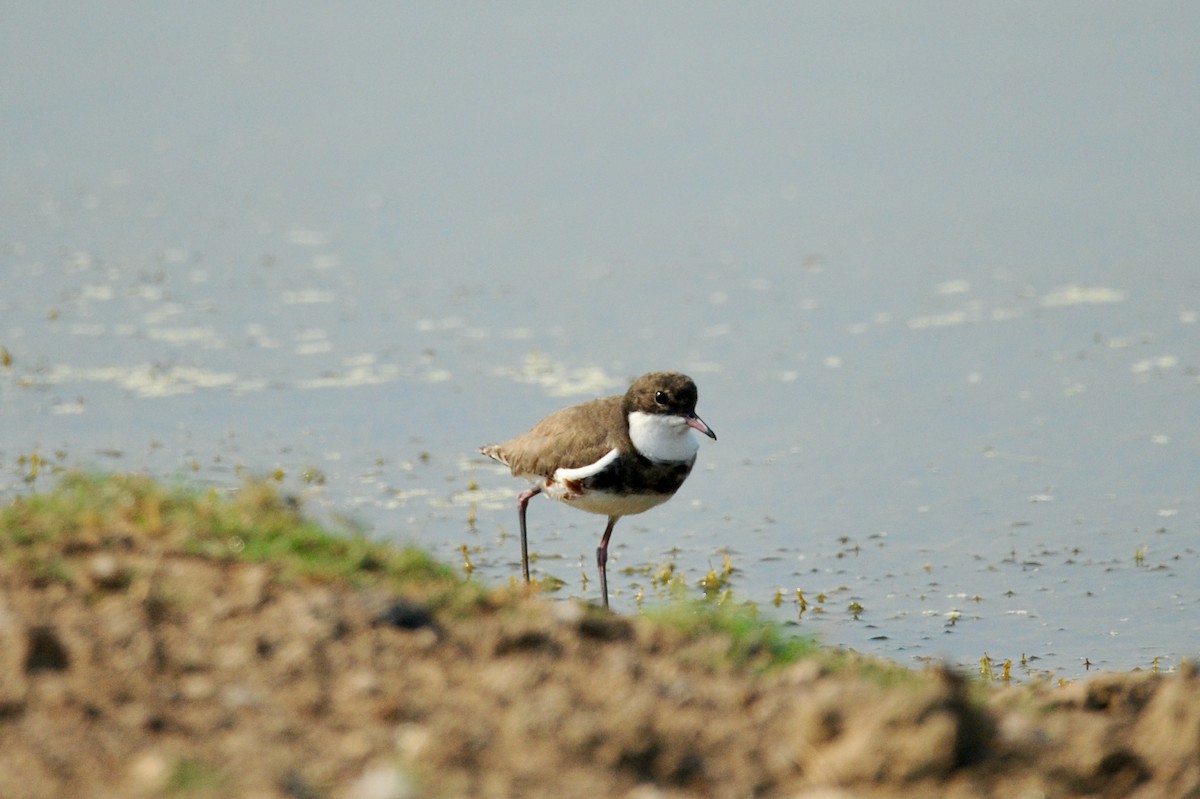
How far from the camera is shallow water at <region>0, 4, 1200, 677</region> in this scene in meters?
10.7

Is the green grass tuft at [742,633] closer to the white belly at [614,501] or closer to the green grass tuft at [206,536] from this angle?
the green grass tuft at [206,536]

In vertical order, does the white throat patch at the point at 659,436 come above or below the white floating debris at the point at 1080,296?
below

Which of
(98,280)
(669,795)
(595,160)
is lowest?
(669,795)

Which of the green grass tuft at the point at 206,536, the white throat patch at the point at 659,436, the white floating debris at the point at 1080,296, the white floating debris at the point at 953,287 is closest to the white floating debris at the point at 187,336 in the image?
the white throat patch at the point at 659,436

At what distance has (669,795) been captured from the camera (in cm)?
446

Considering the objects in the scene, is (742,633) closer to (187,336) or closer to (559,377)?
(559,377)

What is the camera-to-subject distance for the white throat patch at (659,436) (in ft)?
27.5

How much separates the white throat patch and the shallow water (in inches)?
50.4

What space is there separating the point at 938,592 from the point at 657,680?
512 cm

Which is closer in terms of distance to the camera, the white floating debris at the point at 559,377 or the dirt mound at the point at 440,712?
the dirt mound at the point at 440,712

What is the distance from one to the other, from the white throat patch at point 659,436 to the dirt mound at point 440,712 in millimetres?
2754

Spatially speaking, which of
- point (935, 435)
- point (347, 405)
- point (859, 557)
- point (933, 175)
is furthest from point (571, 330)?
point (933, 175)

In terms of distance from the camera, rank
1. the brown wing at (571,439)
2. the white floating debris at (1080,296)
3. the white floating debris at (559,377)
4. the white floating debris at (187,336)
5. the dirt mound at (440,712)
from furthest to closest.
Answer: the white floating debris at (1080,296)
the white floating debris at (187,336)
the white floating debris at (559,377)
the brown wing at (571,439)
the dirt mound at (440,712)

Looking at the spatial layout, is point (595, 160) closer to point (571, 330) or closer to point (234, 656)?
point (571, 330)
